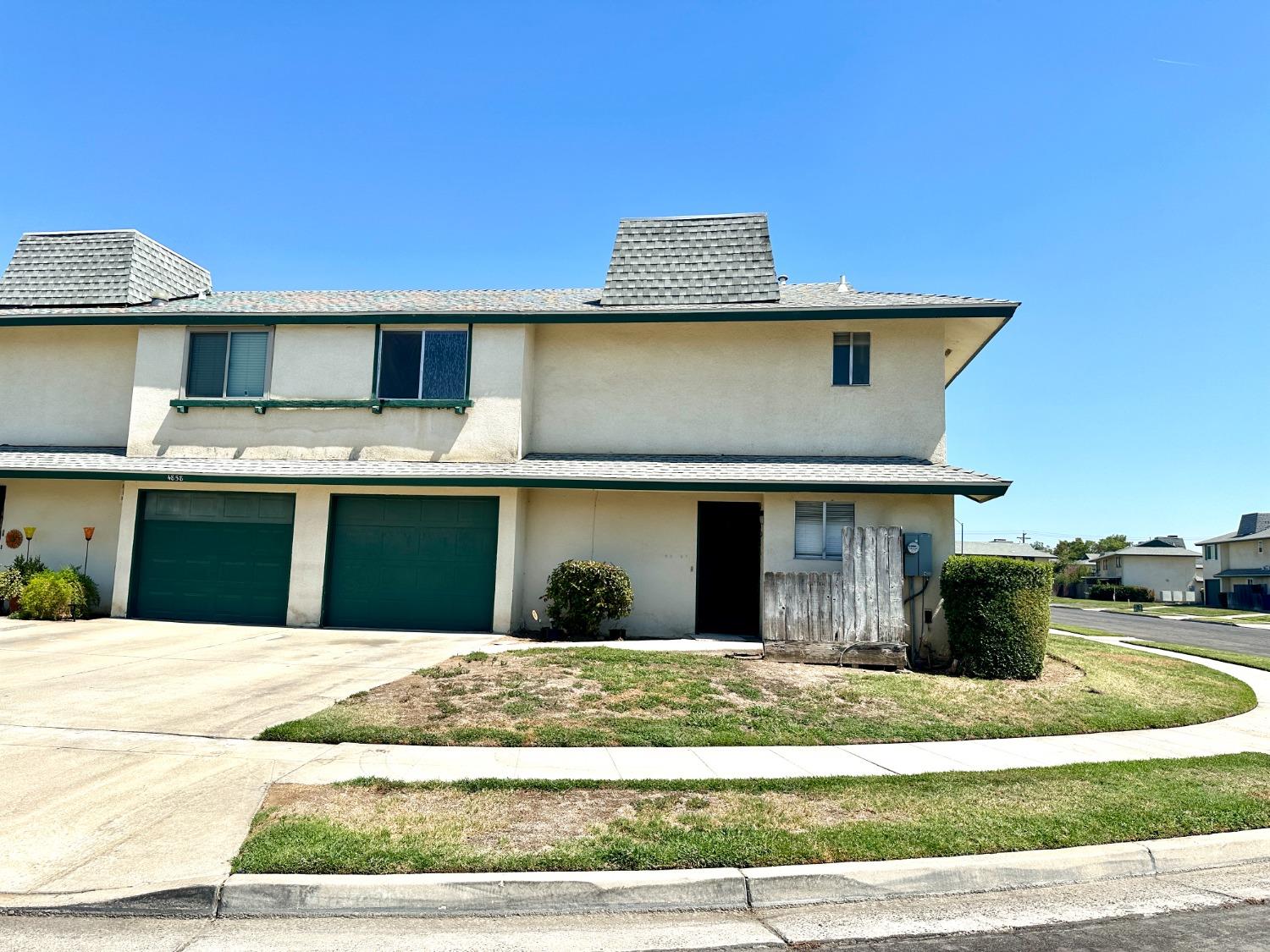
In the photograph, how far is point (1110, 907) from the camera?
5.06 m

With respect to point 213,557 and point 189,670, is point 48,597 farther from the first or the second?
point 189,670

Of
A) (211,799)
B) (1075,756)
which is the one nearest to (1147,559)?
(1075,756)

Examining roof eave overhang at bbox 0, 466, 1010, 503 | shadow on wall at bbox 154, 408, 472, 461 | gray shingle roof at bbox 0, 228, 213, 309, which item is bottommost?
roof eave overhang at bbox 0, 466, 1010, 503

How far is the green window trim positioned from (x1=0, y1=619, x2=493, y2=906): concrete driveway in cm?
476

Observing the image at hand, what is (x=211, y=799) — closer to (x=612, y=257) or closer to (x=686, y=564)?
(x=686, y=564)

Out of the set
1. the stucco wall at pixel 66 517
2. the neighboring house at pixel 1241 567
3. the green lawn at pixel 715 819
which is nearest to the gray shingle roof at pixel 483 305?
the stucco wall at pixel 66 517

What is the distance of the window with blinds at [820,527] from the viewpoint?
15.2 m

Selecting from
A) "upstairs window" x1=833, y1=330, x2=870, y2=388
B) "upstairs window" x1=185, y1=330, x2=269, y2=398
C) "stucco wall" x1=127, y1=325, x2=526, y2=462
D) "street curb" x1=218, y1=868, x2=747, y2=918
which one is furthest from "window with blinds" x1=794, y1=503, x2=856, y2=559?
"upstairs window" x1=185, y1=330, x2=269, y2=398

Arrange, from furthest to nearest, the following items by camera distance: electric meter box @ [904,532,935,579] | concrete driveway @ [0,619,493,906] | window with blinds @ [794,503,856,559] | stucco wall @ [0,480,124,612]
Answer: stucco wall @ [0,480,124,612]
window with blinds @ [794,503,856,559]
electric meter box @ [904,532,935,579]
concrete driveway @ [0,619,493,906]

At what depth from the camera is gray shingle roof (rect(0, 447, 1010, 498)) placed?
14.5 meters

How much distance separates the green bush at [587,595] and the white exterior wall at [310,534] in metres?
1.29

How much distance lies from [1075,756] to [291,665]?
9.73 metres

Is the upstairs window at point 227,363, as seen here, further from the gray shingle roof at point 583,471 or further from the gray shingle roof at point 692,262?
the gray shingle roof at point 692,262

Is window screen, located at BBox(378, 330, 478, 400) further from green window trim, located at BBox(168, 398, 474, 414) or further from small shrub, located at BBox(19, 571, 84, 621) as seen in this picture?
small shrub, located at BBox(19, 571, 84, 621)
